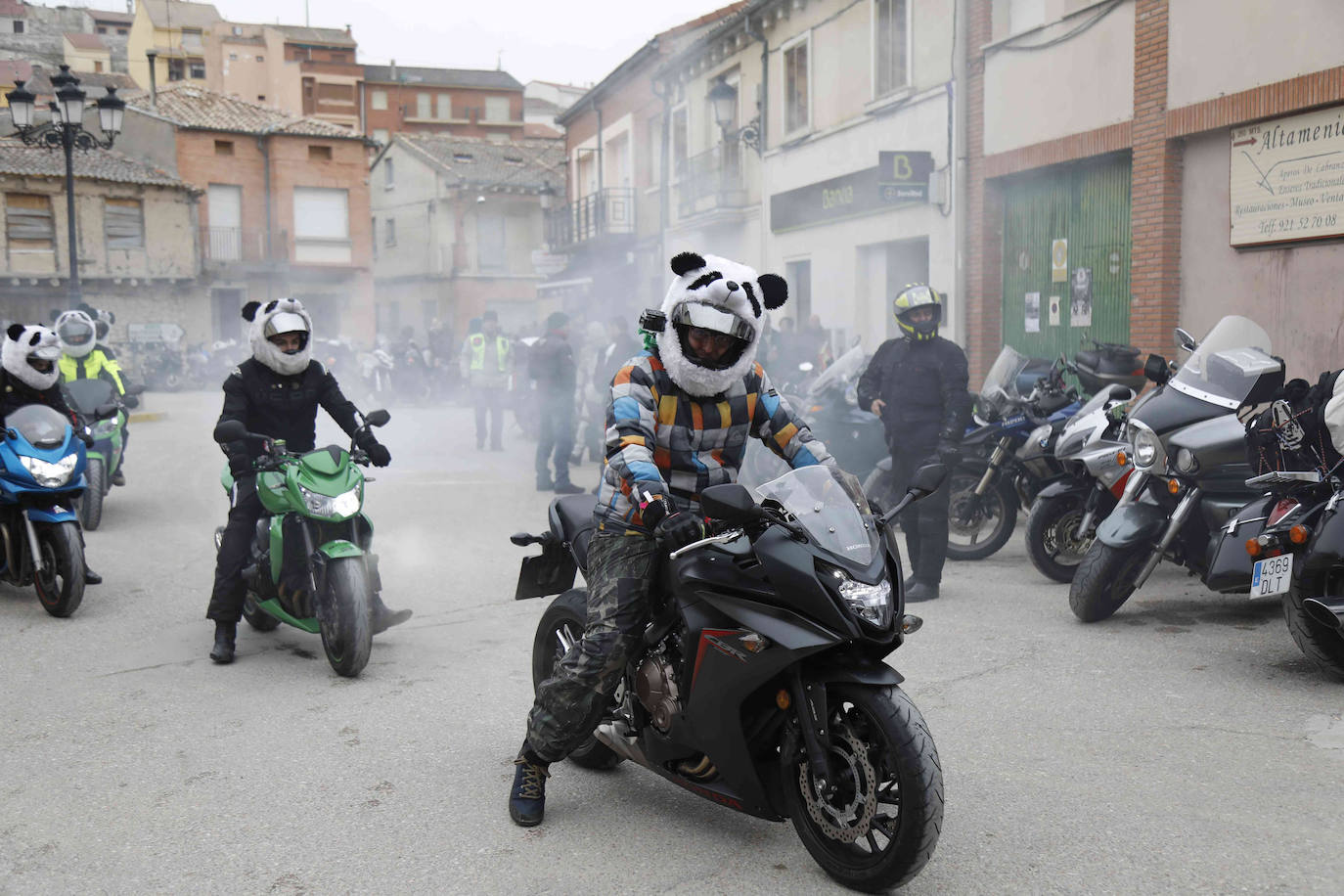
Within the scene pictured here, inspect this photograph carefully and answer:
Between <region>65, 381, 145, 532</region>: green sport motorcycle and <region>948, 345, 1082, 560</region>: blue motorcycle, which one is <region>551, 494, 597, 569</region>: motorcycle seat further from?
<region>65, 381, 145, 532</region>: green sport motorcycle

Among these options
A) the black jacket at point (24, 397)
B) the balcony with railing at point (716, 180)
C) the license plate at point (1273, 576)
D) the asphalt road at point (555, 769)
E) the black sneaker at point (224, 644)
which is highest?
the balcony with railing at point (716, 180)

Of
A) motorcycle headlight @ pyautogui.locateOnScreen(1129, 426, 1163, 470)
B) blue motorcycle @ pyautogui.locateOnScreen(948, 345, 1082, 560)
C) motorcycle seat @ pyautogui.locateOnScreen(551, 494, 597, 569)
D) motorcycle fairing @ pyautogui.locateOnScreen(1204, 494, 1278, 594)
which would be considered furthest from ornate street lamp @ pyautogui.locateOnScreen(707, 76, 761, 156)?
motorcycle seat @ pyautogui.locateOnScreen(551, 494, 597, 569)

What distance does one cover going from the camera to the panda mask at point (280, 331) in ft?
19.7

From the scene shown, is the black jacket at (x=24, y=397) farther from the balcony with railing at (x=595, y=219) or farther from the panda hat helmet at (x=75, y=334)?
the balcony with railing at (x=595, y=219)

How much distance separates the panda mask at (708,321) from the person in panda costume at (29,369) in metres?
5.23

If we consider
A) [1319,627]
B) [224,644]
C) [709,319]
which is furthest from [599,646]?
[1319,627]

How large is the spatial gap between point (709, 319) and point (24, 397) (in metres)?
5.75

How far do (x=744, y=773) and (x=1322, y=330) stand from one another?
842 cm

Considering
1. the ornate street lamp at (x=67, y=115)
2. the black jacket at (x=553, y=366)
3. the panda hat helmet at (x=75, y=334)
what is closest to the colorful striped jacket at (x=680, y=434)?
the panda hat helmet at (x=75, y=334)

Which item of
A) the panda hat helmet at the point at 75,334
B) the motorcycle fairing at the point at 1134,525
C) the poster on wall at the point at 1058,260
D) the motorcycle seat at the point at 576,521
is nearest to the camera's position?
the motorcycle seat at the point at 576,521

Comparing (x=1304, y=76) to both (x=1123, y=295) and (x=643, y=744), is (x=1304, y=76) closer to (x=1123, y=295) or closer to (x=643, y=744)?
(x=1123, y=295)

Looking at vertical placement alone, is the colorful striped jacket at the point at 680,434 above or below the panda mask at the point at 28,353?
below

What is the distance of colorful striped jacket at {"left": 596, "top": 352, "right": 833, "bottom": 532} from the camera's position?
12.2 feet

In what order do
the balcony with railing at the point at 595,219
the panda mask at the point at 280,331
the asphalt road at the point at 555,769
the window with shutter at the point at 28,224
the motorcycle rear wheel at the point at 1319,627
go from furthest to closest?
the window with shutter at the point at 28,224 → the balcony with railing at the point at 595,219 → the panda mask at the point at 280,331 → the motorcycle rear wheel at the point at 1319,627 → the asphalt road at the point at 555,769
